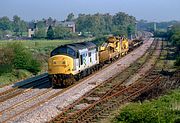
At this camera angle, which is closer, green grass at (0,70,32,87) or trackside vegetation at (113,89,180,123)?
trackside vegetation at (113,89,180,123)

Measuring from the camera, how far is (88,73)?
35.6m

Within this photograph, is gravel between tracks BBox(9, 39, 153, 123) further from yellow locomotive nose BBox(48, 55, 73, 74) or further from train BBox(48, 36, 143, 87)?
yellow locomotive nose BBox(48, 55, 73, 74)

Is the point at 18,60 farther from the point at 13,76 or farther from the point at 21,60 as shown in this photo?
Result: the point at 13,76

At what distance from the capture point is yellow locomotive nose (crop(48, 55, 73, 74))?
94.9 ft

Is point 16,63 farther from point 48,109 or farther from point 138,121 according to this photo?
point 138,121

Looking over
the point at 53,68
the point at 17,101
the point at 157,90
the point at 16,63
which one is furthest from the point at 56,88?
the point at 16,63

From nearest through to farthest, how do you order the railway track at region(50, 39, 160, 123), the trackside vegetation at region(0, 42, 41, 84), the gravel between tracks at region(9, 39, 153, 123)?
the railway track at region(50, 39, 160, 123), the gravel between tracks at region(9, 39, 153, 123), the trackside vegetation at region(0, 42, 41, 84)

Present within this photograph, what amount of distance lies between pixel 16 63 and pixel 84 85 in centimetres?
1211

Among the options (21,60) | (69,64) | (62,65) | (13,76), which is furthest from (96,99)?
(21,60)

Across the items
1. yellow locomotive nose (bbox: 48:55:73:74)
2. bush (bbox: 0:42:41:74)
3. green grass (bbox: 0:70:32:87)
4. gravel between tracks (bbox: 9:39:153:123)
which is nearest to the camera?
gravel between tracks (bbox: 9:39:153:123)

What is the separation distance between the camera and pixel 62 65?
94.9 ft

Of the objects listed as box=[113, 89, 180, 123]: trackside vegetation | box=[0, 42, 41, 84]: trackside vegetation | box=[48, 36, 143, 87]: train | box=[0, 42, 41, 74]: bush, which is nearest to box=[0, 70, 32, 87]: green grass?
box=[0, 42, 41, 84]: trackside vegetation

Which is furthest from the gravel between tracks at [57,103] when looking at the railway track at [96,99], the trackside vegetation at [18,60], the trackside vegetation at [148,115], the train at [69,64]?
the trackside vegetation at [18,60]

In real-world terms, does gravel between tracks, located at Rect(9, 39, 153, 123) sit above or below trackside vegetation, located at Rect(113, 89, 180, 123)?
below
